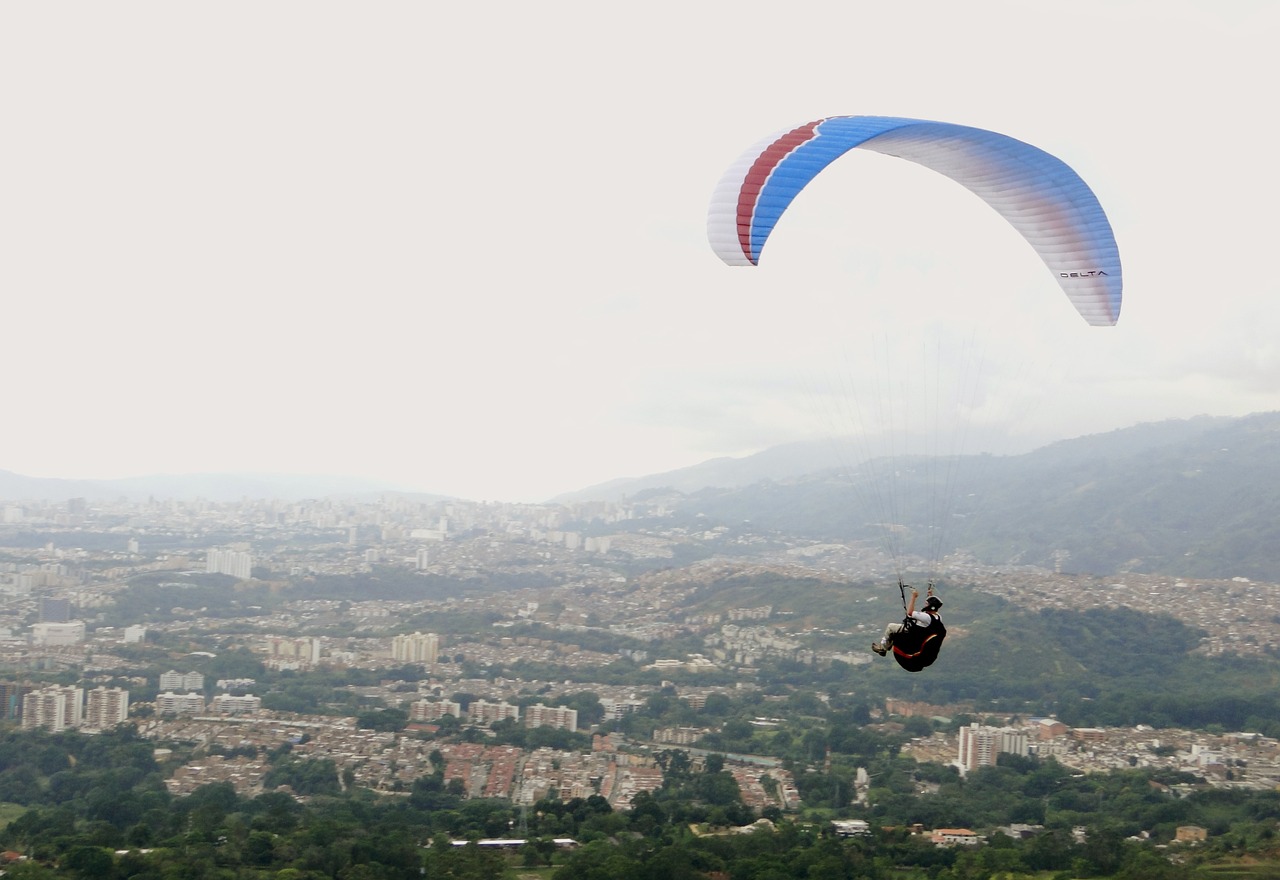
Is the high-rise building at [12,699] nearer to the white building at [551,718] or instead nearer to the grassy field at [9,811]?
the grassy field at [9,811]

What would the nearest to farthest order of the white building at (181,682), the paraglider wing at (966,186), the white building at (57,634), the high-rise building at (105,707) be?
the paraglider wing at (966,186) < the high-rise building at (105,707) < the white building at (181,682) < the white building at (57,634)

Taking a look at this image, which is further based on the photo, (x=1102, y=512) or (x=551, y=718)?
(x=1102, y=512)

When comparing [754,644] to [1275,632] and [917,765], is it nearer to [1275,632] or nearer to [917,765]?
[1275,632]

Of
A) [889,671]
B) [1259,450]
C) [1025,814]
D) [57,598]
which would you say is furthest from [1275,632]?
[1259,450]

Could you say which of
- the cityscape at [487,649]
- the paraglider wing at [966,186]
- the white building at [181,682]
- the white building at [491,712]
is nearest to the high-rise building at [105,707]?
the cityscape at [487,649]

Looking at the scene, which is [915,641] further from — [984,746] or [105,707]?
[105,707]

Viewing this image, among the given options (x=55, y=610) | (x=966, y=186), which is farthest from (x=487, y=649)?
(x=966, y=186)
